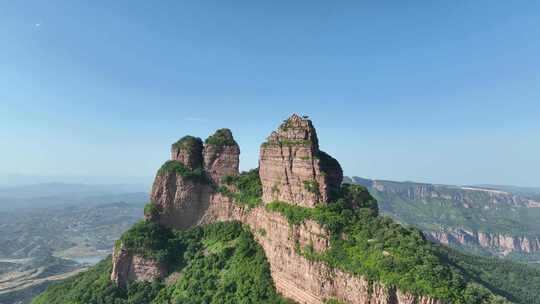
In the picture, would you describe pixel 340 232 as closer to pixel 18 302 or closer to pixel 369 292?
pixel 369 292

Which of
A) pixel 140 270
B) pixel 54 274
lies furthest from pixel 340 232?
pixel 54 274

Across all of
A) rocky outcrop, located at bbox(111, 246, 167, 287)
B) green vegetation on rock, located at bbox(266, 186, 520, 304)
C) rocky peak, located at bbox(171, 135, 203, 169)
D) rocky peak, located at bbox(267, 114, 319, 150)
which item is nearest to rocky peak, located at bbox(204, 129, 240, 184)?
rocky peak, located at bbox(171, 135, 203, 169)

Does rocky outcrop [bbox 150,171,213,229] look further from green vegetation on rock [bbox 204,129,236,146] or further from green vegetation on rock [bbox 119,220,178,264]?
green vegetation on rock [bbox 204,129,236,146]

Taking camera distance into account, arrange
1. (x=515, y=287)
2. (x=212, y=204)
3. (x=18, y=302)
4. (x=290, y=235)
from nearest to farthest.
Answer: (x=290, y=235)
(x=212, y=204)
(x=515, y=287)
(x=18, y=302)

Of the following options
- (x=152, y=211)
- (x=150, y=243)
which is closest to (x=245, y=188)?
(x=152, y=211)

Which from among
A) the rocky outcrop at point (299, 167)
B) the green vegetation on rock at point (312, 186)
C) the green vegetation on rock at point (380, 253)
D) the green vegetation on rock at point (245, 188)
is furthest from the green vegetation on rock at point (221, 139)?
the green vegetation on rock at point (312, 186)

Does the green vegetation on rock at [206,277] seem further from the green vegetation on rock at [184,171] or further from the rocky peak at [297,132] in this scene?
the rocky peak at [297,132]
